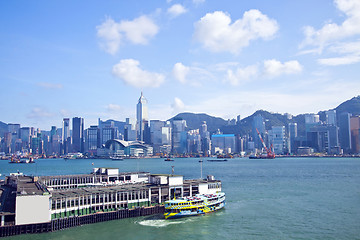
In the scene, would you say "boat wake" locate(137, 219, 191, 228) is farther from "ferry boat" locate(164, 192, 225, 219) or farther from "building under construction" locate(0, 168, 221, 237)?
"building under construction" locate(0, 168, 221, 237)

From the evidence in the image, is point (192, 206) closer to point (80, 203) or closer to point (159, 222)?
point (159, 222)

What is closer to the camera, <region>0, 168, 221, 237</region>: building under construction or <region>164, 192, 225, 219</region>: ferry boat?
<region>0, 168, 221, 237</region>: building under construction

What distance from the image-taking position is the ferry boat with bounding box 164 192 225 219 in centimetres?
4912

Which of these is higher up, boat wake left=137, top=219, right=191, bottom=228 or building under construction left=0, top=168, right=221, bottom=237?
building under construction left=0, top=168, right=221, bottom=237

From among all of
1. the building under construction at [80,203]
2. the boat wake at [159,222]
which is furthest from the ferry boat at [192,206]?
the building under construction at [80,203]

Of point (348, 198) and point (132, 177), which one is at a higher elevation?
point (132, 177)

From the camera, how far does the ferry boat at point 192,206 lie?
4912 centimetres

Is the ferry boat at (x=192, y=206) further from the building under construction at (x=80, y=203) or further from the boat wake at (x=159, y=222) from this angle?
the building under construction at (x=80, y=203)

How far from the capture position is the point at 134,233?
42406 millimetres

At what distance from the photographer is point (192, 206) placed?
167 feet

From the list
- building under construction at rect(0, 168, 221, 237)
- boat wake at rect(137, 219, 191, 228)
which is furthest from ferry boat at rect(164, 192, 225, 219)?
building under construction at rect(0, 168, 221, 237)

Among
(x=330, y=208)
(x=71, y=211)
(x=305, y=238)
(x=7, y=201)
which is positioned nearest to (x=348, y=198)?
(x=330, y=208)

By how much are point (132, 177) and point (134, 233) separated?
1184 inches

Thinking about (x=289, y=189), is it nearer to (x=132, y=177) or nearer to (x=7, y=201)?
(x=132, y=177)
